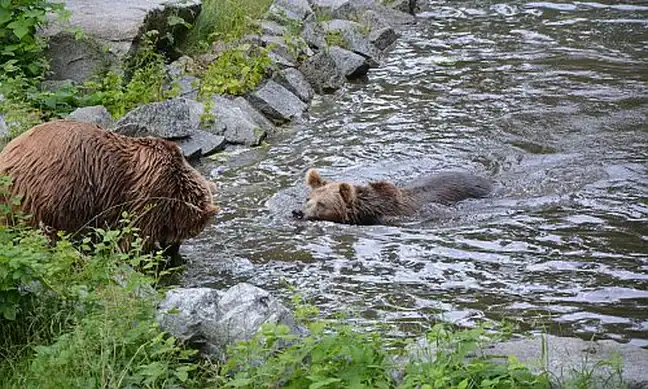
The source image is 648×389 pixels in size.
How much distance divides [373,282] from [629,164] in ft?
12.4

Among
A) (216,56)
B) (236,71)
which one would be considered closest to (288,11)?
(216,56)

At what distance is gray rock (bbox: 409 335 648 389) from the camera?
5090mm

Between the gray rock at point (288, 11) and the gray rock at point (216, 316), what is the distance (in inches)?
392

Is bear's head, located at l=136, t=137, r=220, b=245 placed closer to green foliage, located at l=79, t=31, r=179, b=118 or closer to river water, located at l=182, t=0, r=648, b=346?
river water, located at l=182, t=0, r=648, b=346

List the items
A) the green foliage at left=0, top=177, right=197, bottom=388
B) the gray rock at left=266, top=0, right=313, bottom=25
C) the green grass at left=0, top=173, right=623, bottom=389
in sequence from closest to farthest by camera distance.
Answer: the green grass at left=0, top=173, right=623, bottom=389, the green foliage at left=0, top=177, right=197, bottom=388, the gray rock at left=266, top=0, right=313, bottom=25

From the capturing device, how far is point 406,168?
1120 cm

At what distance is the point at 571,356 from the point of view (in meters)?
5.44

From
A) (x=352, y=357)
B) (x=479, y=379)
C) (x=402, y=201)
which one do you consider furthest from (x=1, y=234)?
(x=402, y=201)

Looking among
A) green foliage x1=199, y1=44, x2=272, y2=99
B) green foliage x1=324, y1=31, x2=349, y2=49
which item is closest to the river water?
green foliage x1=324, y1=31, x2=349, y2=49

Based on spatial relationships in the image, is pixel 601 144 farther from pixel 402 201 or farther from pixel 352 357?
pixel 352 357

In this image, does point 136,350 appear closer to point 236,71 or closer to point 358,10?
point 236,71

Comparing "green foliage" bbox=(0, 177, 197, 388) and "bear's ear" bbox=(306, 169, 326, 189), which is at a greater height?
"green foliage" bbox=(0, 177, 197, 388)

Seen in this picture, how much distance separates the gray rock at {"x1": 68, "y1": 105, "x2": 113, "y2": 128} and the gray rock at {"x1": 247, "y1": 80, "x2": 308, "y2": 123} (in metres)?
2.36

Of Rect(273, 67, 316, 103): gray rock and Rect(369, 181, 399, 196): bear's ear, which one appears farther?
Rect(273, 67, 316, 103): gray rock
